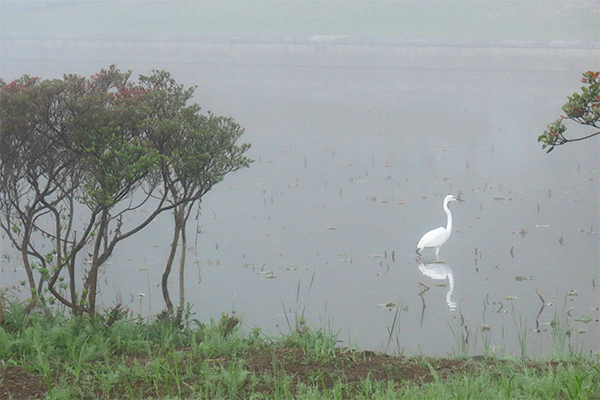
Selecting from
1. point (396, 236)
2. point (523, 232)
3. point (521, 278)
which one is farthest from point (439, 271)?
point (523, 232)

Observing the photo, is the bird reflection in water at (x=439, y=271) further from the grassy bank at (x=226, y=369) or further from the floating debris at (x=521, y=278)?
the grassy bank at (x=226, y=369)

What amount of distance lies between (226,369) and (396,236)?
668 centimetres

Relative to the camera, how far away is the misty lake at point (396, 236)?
8.20m

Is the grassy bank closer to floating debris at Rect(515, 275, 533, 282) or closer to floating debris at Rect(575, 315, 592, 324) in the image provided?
floating debris at Rect(575, 315, 592, 324)

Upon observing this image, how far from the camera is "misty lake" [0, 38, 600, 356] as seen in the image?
26.9ft

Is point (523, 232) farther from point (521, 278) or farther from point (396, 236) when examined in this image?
point (521, 278)

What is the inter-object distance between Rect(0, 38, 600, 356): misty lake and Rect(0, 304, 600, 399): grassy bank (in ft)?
3.01

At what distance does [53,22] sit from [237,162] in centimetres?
8106

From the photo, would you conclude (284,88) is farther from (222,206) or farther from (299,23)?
(299,23)

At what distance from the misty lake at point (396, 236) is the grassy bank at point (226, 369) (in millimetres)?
916

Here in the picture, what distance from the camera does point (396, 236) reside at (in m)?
11.4

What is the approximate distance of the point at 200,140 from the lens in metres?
5.72

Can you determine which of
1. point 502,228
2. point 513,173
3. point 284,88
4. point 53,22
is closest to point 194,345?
point 502,228

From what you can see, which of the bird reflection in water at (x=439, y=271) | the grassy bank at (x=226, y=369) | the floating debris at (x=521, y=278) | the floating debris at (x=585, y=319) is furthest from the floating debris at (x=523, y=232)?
the grassy bank at (x=226, y=369)
